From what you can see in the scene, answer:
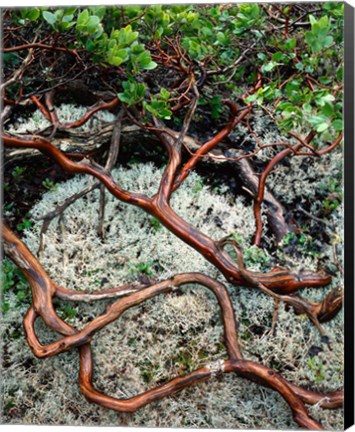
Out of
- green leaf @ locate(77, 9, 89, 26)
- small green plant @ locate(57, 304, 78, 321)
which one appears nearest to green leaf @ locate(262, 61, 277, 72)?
green leaf @ locate(77, 9, 89, 26)

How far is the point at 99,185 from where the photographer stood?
319 centimetres

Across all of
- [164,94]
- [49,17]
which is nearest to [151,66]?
[164,94]

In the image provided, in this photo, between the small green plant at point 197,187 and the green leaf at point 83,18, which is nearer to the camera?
the green leaf at point 83,18

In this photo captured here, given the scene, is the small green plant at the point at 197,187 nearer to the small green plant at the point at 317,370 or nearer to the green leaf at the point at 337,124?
the green leaf at the point at 337,124

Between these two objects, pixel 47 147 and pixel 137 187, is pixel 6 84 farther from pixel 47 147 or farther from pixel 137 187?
pixel 137 187

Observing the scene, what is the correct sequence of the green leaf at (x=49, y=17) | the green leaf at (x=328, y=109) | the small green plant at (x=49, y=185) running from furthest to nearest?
the small green plant at (x=49, y=185), the green leaf at (x=49, y=17), the green leaf at (x=328, y=109)

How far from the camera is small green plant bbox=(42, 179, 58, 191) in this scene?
127 inches

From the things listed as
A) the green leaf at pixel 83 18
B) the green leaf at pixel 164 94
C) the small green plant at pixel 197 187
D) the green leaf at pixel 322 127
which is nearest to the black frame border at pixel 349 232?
the green leaf at pixel 322 127

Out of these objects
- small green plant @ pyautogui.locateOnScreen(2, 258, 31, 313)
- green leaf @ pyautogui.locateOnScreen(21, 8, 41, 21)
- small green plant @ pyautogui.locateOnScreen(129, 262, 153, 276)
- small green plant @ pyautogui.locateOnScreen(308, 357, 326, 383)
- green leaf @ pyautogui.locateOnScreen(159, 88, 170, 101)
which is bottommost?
small green plant @ pyautogui.locateOnScreen(308, 357, 326, 383)

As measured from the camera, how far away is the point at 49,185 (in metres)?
3.23

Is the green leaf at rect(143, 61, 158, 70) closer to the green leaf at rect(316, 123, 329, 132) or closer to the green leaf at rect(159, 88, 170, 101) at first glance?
the green leaf at rect(159, 88, 170, 101)

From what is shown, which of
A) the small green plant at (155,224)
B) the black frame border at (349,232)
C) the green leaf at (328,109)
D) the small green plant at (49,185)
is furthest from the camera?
the small green plant at (49,185)

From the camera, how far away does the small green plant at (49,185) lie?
127 inches

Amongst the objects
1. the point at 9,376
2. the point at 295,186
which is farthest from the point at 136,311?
the point at 295,186
